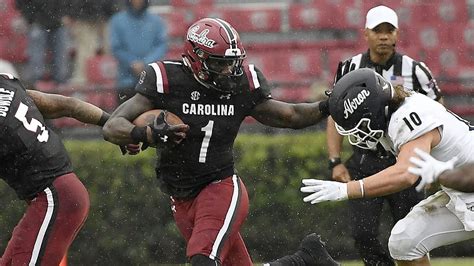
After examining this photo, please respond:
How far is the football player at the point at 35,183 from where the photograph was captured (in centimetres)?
579

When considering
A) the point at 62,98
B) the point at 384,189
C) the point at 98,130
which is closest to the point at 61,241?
the point at 62,98

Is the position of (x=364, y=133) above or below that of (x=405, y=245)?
above

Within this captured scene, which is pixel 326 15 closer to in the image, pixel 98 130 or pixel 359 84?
pixel 98 130

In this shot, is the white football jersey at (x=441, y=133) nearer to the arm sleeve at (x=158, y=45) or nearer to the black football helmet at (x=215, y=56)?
the black football helmet at (x=215, y=56)

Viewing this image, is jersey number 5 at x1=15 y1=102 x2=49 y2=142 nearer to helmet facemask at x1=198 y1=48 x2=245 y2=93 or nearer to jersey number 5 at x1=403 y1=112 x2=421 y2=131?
helmet facemask at x1=198 y1=48 x2=245 y2=93

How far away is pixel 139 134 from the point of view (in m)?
5.93

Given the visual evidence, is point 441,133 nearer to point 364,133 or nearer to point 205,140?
point 364,133

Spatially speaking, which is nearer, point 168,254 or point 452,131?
point 452,131

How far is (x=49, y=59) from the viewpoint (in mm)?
10461

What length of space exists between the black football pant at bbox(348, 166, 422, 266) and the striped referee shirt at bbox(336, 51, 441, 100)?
2.08ft

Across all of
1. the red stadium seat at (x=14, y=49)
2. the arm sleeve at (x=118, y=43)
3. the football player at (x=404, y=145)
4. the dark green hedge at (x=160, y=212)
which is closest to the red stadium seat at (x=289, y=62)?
the arm sleeve at (x=118, y=43)

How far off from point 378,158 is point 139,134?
1922 mm

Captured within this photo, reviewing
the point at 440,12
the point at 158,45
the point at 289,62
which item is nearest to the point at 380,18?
the point at 158,45

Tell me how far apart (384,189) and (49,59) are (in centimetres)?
543
